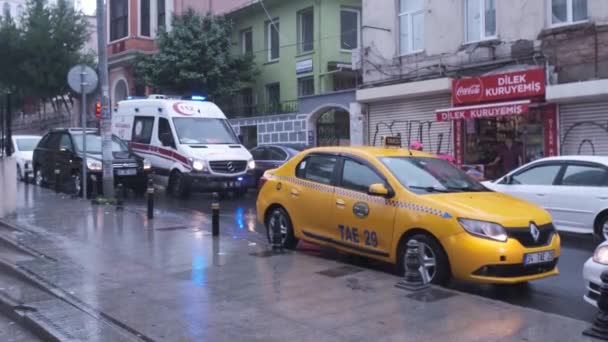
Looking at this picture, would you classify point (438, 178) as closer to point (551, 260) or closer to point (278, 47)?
point (551, 260)

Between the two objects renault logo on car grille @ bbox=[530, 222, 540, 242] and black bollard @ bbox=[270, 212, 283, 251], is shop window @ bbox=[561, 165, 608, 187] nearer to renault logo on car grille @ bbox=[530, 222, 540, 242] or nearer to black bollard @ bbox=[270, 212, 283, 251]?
renault logo on car grille @ bbox=[530, 222, 540, 242]

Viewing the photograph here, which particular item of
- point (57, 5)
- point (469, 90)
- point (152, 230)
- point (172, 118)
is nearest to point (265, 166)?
point (172, 118)

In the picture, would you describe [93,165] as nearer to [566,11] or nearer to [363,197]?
[363,197]

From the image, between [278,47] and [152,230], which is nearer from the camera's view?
[152,230]

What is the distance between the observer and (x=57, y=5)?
118ft

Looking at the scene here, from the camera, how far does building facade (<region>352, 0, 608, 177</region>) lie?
54.4 feet

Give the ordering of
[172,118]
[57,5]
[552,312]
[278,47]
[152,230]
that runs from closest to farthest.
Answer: [552,312]
[152,230]
[172,118]
[278,47]
[57,5]

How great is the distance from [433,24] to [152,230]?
11639 millimetres

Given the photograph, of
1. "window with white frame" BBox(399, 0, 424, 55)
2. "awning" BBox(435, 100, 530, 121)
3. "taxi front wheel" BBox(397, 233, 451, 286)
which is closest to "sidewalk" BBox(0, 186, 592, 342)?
"taxi front wheel" BBox(397, 233, 451, 286)

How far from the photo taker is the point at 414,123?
20.9m

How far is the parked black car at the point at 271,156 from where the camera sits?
1911 cm

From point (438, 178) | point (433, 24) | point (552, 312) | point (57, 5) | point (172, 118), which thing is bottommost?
point (552, 312)

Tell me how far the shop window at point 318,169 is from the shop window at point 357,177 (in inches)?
9.8

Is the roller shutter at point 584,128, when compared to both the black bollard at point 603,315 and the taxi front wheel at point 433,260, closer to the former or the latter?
the taxi front wheel at point 433,260
